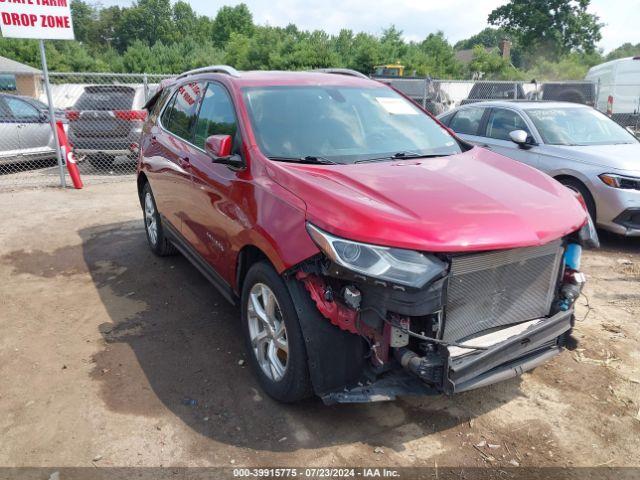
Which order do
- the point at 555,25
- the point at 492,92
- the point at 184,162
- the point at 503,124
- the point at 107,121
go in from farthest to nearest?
the point at 555,25
the point at 492,92
the point at 107,121
the point at 503,124
the point at 184,162

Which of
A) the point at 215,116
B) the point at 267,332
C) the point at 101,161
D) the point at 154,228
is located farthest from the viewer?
the point at 101,161

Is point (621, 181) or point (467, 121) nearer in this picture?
point (621, 181)

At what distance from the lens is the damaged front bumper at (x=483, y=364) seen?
2.56m

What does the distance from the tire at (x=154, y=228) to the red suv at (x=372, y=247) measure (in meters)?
1.73

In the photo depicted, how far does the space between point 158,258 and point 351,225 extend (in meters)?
3.82

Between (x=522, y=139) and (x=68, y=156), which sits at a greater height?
(x=522, y=139)

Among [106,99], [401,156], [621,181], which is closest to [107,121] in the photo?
[106,99]

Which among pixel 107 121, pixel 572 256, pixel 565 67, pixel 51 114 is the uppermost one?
pixel 565 67

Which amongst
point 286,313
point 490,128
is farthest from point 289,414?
point 490,128

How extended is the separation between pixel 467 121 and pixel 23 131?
905cm

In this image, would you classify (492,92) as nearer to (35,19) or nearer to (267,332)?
(35,19)

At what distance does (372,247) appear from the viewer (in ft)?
8.19

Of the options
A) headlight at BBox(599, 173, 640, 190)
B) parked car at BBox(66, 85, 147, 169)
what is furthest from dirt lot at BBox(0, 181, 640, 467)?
parked car at BBox(66, 85, 147, 169)

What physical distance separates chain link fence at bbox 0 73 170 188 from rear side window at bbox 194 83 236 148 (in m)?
6.89
